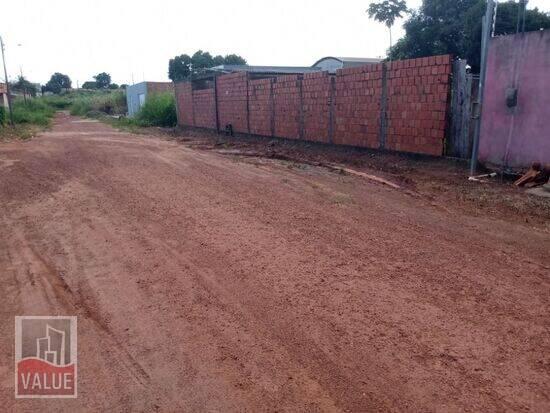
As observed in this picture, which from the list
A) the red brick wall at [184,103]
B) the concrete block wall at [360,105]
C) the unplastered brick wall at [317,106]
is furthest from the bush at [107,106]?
the unplastered brick wall at [317,106]

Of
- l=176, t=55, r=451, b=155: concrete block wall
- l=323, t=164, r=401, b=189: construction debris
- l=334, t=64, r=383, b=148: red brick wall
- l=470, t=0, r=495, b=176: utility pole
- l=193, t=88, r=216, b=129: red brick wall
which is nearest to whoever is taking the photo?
l=470, t=0, r=495, b=176: utility pole

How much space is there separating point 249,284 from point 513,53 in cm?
701

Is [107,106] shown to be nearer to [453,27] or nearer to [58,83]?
[453,27]

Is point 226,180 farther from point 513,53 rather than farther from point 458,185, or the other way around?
point 513,53

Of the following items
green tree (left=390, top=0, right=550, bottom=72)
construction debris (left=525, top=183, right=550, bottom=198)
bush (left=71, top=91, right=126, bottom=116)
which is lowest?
construction debris (left=525, top=183, right=550, bottom=198)

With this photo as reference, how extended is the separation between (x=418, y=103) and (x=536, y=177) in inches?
130

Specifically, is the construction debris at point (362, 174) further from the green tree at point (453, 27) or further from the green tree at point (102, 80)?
the green tree at point (102, 80)

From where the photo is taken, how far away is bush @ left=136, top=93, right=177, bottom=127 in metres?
30.6

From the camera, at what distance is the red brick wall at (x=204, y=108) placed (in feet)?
72.2

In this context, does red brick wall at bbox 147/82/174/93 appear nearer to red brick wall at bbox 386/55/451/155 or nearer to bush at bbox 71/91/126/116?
bush at bbox 71/91/126/116

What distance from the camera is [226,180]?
838 centimetres

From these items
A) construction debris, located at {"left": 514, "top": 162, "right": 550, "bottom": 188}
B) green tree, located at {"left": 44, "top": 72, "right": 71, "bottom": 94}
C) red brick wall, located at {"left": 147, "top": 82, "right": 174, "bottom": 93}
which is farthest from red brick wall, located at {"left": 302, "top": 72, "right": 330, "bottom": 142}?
green tree, located at {"left": 44, "top": 72, "right": 71, "bottom": 94}

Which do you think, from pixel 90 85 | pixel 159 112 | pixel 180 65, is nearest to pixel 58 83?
pixel 90 85

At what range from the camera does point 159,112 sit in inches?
1225
